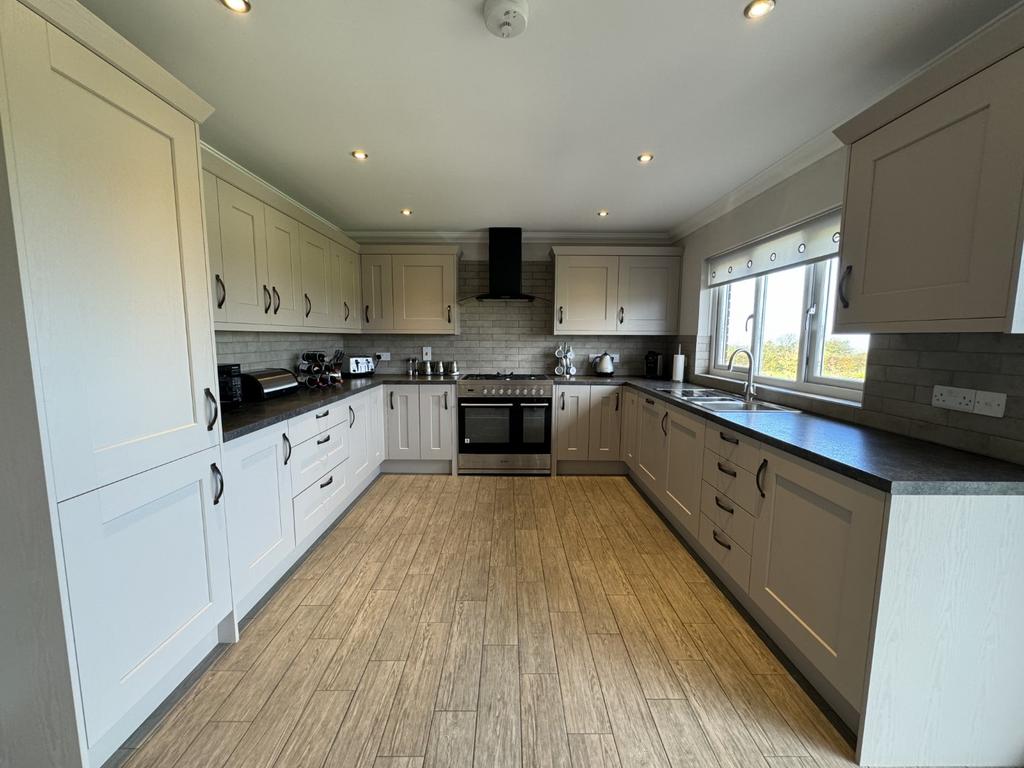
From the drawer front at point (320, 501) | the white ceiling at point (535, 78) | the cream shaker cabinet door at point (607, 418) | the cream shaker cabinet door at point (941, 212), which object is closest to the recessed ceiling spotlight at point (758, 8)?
the white ceiling at point (535, 78)

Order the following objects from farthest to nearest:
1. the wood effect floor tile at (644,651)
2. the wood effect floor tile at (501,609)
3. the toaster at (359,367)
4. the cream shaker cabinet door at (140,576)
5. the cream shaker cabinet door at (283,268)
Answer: the toaster at (359,367) < the cream shaker cabinet door at (283,268) < the wood effect floor tile at (501,609) < the wood effect floor tile at (644,651) < the cream shaker cabinet door at (140,576)

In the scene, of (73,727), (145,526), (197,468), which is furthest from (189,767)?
(197,468)

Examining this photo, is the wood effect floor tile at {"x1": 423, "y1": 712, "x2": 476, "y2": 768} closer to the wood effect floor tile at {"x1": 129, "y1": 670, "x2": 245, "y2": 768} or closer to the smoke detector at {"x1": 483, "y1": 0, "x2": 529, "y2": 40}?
the wood effect floor tile at {"x1": 129, "y1": 670, "x2": 245, "y2": 768}

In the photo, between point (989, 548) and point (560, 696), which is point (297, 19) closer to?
point (560, 696)

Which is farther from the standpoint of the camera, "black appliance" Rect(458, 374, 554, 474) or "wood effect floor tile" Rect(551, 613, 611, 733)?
"black appliance" Rect(458, 374, 554, 474)

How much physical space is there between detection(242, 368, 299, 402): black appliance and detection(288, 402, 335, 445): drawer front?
0.36m

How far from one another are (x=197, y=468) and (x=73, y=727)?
0.72 meters

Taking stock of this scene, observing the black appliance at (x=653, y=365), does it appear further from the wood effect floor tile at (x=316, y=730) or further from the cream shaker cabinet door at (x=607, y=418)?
the wood effect floor tile at (x=316, y=730)

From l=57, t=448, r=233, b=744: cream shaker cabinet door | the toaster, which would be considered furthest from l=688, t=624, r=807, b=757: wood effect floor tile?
the toaster

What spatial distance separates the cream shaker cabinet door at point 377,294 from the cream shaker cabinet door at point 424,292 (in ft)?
0.21

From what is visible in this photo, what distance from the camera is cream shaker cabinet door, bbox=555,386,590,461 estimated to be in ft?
11.5

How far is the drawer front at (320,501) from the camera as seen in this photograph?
83.6 inches

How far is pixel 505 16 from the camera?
3.87 ft

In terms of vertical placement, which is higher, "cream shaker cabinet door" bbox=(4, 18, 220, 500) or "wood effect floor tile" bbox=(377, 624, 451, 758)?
"cream shaker cabinet door" bbox=(4, 18, 220, 500)
